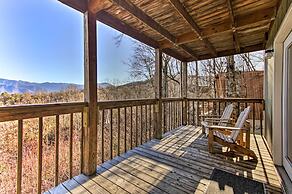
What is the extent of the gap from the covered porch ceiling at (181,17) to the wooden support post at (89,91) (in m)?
0.25

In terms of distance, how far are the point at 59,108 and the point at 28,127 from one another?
12.4 ft

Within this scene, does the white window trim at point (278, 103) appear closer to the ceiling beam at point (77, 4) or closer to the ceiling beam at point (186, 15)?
the ceiling beam at point (186, 15)

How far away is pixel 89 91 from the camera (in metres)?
2.58

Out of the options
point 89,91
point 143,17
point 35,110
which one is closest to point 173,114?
point 143,17

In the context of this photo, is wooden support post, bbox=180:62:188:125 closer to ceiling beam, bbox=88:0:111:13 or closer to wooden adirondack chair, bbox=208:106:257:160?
wooden adirondack chair, bbox=208:106:257:160

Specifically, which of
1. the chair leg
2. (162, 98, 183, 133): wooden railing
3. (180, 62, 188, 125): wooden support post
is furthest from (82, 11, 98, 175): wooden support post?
(180, 62, 188, 125): wooden support post

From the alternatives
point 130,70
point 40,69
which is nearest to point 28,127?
point 40,69

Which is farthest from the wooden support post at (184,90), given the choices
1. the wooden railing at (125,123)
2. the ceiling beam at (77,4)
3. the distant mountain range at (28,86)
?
the ceiling beam at (77,4)

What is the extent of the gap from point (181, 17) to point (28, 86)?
486cm

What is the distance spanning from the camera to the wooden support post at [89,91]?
2559 mm

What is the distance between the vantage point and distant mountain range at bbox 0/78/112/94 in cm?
414

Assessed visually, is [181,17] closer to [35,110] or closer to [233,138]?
[233,138]

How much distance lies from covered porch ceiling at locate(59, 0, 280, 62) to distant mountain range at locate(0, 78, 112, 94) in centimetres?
251

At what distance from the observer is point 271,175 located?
2545mm
